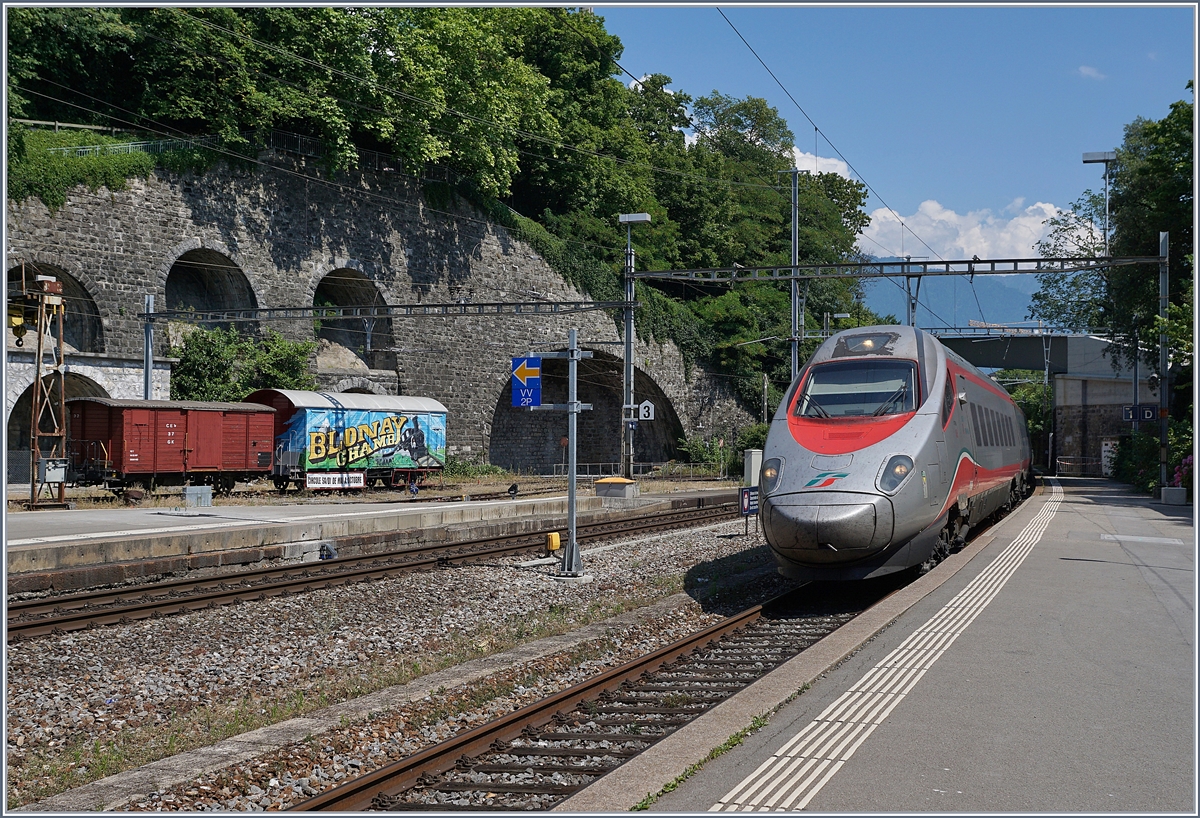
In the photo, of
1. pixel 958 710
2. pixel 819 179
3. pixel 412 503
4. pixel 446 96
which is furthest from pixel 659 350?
pixel 958 710

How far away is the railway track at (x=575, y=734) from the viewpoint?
569 centimetres

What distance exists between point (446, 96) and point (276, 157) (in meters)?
8.11

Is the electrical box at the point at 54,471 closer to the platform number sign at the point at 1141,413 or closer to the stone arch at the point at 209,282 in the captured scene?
the stone arch at the point at 209,282

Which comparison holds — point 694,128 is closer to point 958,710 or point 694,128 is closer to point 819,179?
point 819,179

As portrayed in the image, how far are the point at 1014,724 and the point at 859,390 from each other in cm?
634

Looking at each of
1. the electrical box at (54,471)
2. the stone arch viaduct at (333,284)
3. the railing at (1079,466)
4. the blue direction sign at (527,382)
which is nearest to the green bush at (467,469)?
the stone arch viaduct at (333,284)

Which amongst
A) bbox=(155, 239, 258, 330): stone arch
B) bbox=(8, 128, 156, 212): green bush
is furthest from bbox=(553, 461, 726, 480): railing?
bbox=(8, 128, 156, 212): green bush

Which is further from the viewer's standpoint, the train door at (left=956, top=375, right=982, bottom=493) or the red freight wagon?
the red freight wagon

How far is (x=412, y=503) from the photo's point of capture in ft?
89.1

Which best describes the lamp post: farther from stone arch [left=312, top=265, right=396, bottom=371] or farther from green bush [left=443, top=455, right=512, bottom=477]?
stone arch [left=312, top=265, right=396, bottom=371]

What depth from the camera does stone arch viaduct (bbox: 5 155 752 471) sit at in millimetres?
29641

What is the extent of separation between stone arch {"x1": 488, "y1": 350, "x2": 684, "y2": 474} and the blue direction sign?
96.4 feet

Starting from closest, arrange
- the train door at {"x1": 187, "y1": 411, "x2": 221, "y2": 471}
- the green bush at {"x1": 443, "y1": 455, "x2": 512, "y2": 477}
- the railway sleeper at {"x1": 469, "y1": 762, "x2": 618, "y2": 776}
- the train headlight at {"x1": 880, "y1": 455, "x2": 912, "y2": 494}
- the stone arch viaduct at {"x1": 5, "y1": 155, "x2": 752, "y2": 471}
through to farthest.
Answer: the railway sleeper at {"x1": 469, "y1": 762, "x2": 618, "y2": 776}
the train headlight at {"x1": 880, "y1": 455, "x2": 912, "y2": 494}
the train door at {"x1": 187, "y1": 411, "x2": 221, "y2": 471}
the stone arch viaduct at {"x1": 5, "y1": 155, "x2": 752, "y2": 471}
the green bush at {"x1": 443, "y1": 455, "x2": 512, "y2": 477}

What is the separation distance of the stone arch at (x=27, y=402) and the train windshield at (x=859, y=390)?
79.8 ft
